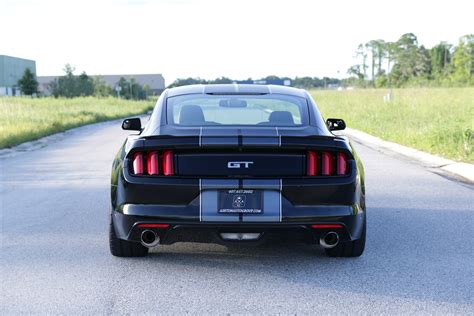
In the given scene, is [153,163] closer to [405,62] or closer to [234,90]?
[234,90]

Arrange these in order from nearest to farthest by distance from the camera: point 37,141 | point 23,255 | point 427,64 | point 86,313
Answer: point 86,313 → point 23,255 → point 37,141 → point 427,64

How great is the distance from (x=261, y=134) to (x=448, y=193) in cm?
501

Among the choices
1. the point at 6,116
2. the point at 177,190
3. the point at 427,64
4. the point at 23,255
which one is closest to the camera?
the point at 177,190

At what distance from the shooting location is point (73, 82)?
84.4 meters

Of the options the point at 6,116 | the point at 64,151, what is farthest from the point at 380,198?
the point at 6,116

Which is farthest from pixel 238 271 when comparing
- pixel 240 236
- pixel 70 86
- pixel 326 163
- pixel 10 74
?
pixel 10 74

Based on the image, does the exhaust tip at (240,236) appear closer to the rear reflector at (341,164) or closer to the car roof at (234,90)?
the rear reflector at (341,164)

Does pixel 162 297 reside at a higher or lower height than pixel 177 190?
lower

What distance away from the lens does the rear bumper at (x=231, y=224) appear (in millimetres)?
4840

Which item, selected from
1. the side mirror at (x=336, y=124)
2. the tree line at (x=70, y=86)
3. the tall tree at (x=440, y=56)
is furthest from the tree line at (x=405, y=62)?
the side mirror at (x=336, y=124)

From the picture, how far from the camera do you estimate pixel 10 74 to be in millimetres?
112812

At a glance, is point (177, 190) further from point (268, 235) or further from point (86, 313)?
point (86, 313)

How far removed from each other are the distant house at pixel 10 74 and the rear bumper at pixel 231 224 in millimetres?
106875

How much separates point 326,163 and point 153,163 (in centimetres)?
127
